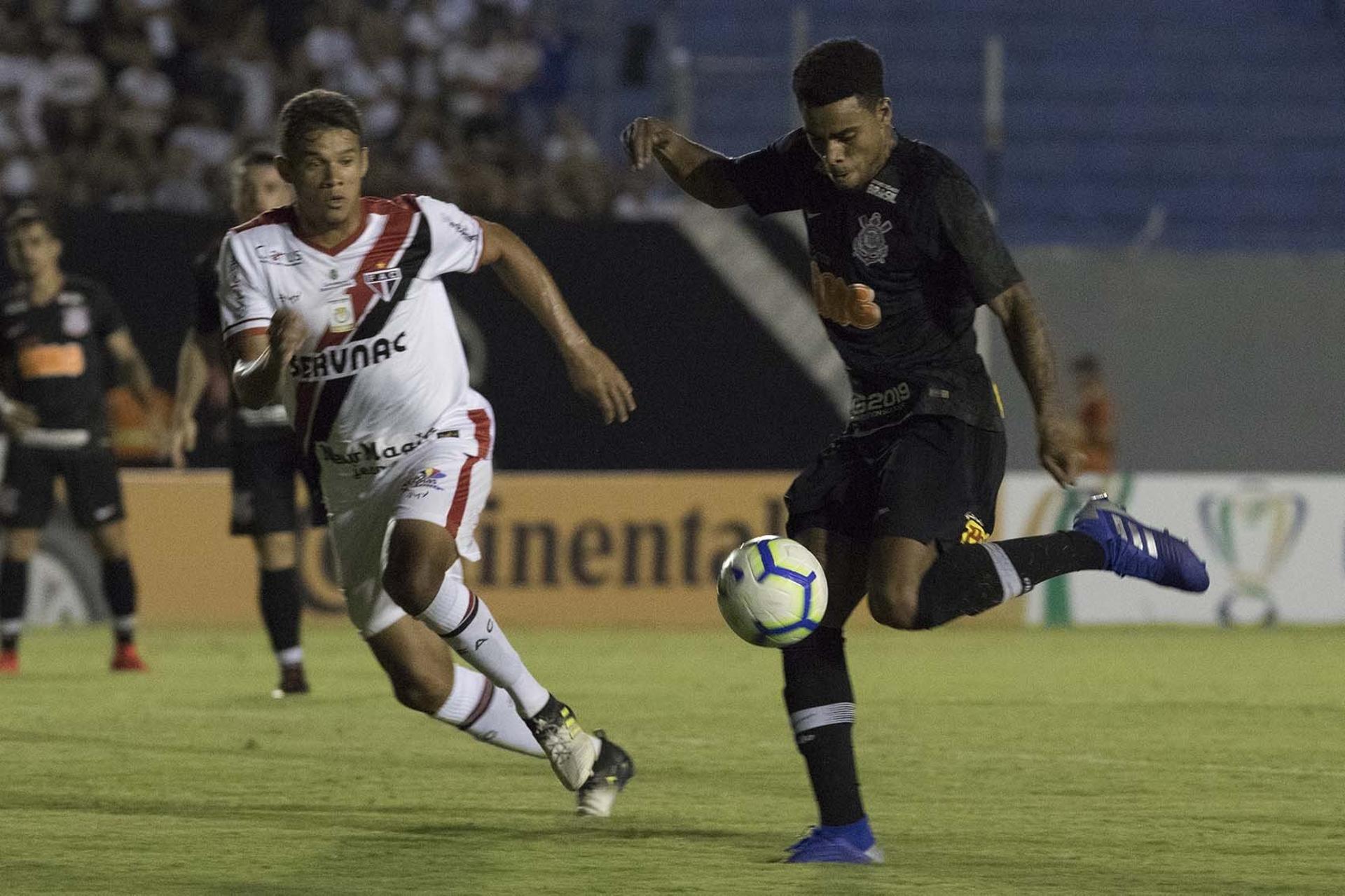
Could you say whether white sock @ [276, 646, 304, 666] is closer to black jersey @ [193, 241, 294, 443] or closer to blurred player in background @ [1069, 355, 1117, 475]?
black jersey @ [193, 241, 294, 443]

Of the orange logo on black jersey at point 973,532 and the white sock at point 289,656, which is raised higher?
the orange logo on black jersey at point 973,532

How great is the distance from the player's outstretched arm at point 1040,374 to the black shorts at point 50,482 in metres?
7.26

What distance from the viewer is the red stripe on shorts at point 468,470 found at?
6539 millimetres

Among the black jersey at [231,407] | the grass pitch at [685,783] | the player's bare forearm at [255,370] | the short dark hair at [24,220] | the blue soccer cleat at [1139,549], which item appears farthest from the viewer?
the short dark hair at [24,220]

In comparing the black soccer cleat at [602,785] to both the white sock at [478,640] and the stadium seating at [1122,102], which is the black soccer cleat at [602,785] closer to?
the white sock at [478,640]

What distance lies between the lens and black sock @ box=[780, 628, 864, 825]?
5879mm

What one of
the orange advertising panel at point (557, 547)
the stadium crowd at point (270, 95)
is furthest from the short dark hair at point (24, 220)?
the stadium crowd at point (270, 95)

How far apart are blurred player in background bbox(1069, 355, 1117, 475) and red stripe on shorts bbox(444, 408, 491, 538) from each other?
1061cm

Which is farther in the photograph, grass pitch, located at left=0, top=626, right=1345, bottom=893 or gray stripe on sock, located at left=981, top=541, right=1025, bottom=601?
gray stripe on sock, located at left=981, top=541, right=1025, bottom=601

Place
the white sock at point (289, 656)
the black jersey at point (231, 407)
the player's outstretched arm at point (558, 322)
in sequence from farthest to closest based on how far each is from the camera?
the white sock at point (289, 656) → the black jersey at point (231, 407) → the player's outstretched arm at point (558, 322)

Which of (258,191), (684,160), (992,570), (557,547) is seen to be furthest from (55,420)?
(992,570)

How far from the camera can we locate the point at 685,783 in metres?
7.60

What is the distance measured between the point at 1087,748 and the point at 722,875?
332 centimetres

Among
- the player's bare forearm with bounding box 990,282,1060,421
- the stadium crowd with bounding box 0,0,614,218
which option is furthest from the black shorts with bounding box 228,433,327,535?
the stadium crowd with bounding box 0,0,614,218
